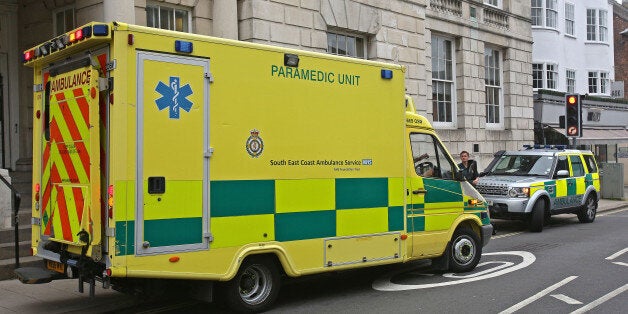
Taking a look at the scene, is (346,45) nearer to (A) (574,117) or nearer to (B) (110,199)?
(A) (574,117)

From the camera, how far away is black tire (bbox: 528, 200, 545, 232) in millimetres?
13891

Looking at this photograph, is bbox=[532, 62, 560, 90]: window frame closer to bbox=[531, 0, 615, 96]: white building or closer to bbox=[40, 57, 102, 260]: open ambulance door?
bbox=[531, 0, 615, 96]: white building

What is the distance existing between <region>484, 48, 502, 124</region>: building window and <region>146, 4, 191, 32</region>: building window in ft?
43.4

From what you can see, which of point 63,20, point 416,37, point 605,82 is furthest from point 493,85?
point 63,20

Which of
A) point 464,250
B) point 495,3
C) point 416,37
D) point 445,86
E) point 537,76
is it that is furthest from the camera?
point 537,76

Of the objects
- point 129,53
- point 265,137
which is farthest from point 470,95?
point 129,53

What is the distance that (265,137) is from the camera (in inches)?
273

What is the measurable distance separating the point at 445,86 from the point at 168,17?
1096 cm

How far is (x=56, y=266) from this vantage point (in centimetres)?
680

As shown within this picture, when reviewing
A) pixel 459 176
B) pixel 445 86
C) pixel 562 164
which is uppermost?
pixel 445 86

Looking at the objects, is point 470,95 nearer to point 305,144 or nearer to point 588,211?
point 588,211

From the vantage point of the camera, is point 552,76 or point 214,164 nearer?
point 214,164

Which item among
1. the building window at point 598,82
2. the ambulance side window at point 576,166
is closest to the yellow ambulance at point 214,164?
the ambulance side window at point 576,166

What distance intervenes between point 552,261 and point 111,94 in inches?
299
